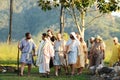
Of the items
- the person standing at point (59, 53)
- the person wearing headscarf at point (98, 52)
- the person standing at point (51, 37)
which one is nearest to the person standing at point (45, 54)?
the person standing at point (51, 37)

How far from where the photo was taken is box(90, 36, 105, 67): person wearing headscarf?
23.5 metres

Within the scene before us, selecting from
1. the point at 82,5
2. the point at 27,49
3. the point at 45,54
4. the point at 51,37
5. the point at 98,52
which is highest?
the point at 82,5

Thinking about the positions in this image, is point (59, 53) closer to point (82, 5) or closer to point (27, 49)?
point (27, 49)

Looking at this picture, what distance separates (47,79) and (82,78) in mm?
1543

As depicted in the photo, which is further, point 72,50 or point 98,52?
point 98,52

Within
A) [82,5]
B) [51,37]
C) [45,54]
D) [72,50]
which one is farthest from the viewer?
[82,5]

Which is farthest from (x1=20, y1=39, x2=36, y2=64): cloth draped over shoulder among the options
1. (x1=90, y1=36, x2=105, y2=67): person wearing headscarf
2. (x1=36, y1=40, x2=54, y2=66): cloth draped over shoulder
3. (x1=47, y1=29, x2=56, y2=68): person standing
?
(x1=90, y1=36, x2=105, y2=67): person wearing headscarf

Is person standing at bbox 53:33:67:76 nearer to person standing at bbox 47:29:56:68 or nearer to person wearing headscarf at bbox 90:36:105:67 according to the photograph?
person standing at bbox 47:29:56:68

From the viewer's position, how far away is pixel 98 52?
938 inches

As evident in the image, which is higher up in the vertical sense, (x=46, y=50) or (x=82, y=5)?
(x=82, y=5)

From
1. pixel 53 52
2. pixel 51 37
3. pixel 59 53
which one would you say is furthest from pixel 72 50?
pixel 51 37

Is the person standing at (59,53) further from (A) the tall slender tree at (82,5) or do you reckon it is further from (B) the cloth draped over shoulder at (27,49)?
(A) the tall slender tree at (82,5)

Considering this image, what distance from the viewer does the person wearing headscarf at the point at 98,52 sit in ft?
77.3

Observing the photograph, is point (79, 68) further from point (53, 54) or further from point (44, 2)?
point (44, 2)
